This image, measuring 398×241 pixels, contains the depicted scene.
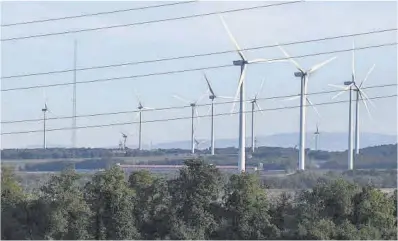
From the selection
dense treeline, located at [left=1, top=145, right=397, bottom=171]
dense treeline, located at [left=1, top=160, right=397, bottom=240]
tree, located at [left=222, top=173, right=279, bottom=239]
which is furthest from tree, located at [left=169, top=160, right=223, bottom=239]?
dense treeline, located at [left=1, top=145, right=397, bottom=171]

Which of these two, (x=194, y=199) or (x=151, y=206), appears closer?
(x=194, y=199)

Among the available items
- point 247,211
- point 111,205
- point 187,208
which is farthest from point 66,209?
point 247,211

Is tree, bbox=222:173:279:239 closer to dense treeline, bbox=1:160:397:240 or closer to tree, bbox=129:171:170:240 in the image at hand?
dense treeline, bbox=1:160:397:240

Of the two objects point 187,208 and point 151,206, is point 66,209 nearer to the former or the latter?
point 151,206

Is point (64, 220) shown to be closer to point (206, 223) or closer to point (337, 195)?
point (206, 223)

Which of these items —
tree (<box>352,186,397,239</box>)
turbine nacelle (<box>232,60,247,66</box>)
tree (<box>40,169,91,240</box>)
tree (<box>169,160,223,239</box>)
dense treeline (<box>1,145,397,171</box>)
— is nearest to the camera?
tree (<box>40,169,91,240</box>)

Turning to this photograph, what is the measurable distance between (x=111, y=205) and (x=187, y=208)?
13.9ft

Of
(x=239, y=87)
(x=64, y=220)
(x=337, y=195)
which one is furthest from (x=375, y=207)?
(x=239, y=87)

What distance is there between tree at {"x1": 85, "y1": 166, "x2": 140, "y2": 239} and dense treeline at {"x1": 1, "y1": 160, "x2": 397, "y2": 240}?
55mm

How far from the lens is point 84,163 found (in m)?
85.9

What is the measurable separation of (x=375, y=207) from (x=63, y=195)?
17.1m

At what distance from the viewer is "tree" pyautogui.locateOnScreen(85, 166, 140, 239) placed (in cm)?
5372

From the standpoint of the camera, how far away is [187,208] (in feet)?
182

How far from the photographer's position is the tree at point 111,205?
2115 inches
